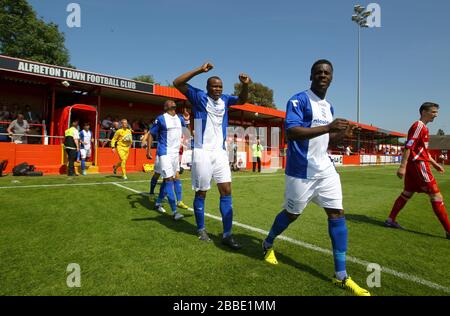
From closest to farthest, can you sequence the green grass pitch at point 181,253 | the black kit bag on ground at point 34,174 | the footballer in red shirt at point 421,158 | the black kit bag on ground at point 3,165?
the green grass pitch at point 181,253
the footballer in red shirt at point 421,158
the black kit bag on ground at point 3,165
the black kit bag on ground at point 34,174

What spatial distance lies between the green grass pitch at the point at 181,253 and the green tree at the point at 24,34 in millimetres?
38454

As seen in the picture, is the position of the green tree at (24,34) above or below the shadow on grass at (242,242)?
above

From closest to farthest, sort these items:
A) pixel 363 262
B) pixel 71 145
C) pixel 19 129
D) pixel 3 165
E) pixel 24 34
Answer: pixel 363 262 → pixel 3 165 → pixel 71 145 → pixel 19 129 → pixel 24 34

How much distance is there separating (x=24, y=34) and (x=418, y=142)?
44859mm

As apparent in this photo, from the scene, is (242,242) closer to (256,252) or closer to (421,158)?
(256,252)

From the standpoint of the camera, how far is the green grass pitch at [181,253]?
2.66 metres

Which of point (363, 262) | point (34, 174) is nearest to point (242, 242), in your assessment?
point (363, 262)

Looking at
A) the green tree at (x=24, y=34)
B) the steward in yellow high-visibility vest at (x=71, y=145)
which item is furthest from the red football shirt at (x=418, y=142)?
the green tree at (x=24, y=34)

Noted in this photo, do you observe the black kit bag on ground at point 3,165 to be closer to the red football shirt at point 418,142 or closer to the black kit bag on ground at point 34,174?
the black kit bag on ground at point 34,174

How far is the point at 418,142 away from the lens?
500cm

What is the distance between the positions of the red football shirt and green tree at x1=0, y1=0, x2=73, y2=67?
41957mm

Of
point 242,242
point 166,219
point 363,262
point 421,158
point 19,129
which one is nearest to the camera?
point 363,262

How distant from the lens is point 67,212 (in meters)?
5.29

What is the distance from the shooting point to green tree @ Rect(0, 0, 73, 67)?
35.2m
